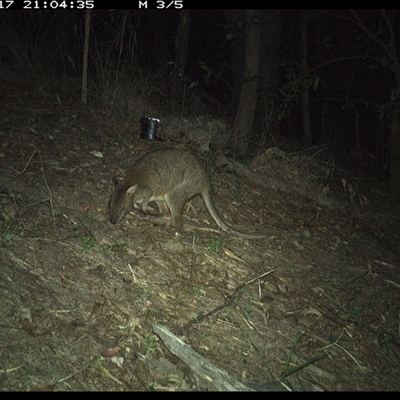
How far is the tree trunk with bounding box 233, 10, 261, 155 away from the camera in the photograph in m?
7.75

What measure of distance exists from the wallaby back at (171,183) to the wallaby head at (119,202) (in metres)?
0.02

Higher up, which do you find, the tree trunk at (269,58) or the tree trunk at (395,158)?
the tree trunk at (269,58)

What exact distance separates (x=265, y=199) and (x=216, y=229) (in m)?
1.56

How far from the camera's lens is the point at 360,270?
5836 mm

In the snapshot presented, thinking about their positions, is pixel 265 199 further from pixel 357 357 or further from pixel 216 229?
pixel 357 357

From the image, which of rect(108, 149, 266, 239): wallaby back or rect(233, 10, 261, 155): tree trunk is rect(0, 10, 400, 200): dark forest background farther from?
rect(108, 149, 266, 239): wallaby back

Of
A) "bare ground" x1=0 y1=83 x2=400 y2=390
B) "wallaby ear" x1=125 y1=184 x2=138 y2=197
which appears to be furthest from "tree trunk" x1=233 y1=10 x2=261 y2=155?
"wallaby ear" x1=125 y1=184 x2=138 y2=197

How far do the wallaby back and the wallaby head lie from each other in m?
0.02

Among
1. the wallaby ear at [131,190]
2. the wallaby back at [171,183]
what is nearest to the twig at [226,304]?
the wallaby back at [171,183]

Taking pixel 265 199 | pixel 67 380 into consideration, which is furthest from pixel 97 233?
pixel 265 199

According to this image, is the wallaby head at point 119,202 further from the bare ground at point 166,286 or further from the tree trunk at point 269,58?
the tree trunk at point 269,58

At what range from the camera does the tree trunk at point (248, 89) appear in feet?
25.4

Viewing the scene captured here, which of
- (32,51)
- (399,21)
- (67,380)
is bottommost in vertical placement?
(67,380)
